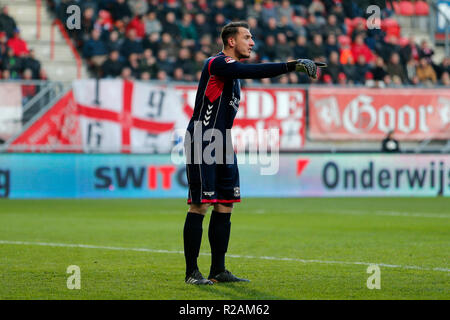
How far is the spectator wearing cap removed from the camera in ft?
68.8

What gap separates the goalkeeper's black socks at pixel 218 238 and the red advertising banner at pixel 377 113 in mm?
14061

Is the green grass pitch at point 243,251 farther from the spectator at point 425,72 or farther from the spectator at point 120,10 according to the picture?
the spectator at point 425,72

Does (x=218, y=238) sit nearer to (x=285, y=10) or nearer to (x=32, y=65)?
(x=32, y=65)

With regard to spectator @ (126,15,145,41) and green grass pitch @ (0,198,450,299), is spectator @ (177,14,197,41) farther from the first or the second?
green grass pitch @ (0,198,450,299)

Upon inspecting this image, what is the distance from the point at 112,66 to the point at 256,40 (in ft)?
13.7

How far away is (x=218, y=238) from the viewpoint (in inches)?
298

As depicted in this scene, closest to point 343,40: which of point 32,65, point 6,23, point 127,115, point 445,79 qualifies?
point 445,79

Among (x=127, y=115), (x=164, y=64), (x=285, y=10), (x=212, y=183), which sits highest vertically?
(x=285, y=10)

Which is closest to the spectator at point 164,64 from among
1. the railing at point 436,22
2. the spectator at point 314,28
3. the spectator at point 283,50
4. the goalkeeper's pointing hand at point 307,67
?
the spectator at point 283,50

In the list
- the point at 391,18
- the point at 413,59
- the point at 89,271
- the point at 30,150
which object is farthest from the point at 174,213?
the point at 391,18

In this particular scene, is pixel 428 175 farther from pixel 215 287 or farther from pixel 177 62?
pixel 215 287

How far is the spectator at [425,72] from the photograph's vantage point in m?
24.4

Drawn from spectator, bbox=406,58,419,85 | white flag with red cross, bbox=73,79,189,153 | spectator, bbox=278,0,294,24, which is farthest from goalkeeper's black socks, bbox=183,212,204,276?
spectator, bbox=278,0,294,24

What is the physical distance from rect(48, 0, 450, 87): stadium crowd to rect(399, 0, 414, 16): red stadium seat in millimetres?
1154
